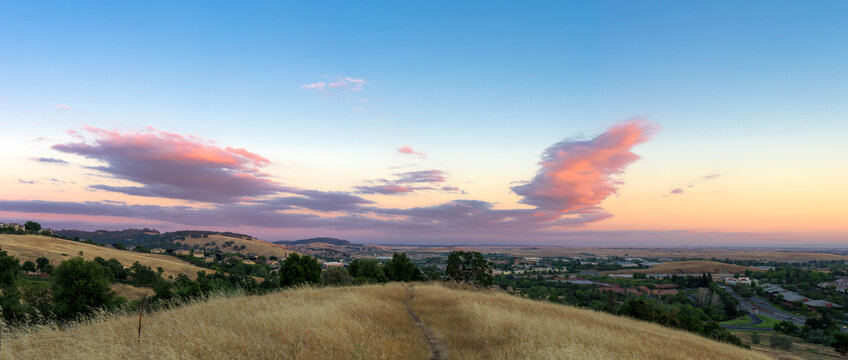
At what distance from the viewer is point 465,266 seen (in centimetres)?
6300

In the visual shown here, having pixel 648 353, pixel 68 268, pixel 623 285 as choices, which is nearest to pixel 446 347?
pixel 648 353

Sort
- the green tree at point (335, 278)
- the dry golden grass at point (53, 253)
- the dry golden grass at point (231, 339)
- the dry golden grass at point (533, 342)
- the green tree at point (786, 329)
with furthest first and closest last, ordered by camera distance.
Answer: the dry golden grass at point (53, 253)
the green tree at point (786, 329)
the green tree at point (335, 278)
the dry golden grass at point (533, 342)
the dry golden grass at point (231, 339)

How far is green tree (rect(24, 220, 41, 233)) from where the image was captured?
168 m

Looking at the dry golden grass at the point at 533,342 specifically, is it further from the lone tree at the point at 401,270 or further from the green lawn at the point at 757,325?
the green lawn at the point at 757,325

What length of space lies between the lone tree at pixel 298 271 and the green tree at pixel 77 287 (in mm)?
19675

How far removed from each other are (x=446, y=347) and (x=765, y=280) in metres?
264

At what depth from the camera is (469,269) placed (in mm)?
62750

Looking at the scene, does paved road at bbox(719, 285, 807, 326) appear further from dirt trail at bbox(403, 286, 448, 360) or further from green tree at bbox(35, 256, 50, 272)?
green tree at bbox(35, 256, 50, 272)

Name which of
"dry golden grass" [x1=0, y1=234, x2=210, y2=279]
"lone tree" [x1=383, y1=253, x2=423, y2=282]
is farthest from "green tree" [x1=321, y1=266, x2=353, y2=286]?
"dry golden grass" [x1=0, y1=234, x2=210, y2=279]

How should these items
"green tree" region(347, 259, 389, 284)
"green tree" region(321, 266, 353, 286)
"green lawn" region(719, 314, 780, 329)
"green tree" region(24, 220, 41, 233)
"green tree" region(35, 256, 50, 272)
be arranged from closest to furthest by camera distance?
"green tree" region(321, 266, 353, 286)
"green tree" region(347, 259, 389, 284)
"green tree" region(35, 256, 50, 272)
"green lawn" region(719, 314, 780, 329)
"green tree" region(24, 220, 41, 233)

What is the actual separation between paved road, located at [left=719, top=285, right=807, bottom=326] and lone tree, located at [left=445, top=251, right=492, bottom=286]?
355ft

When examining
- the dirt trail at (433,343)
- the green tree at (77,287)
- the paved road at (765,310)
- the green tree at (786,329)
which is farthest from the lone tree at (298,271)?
the paved road at (765,310)

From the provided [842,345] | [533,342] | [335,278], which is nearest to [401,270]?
[335,278]

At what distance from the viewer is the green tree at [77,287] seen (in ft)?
112
